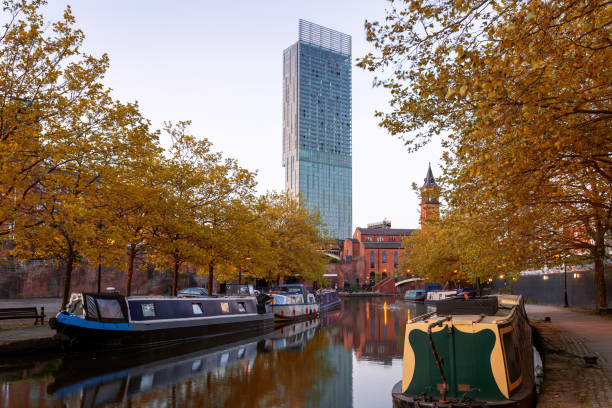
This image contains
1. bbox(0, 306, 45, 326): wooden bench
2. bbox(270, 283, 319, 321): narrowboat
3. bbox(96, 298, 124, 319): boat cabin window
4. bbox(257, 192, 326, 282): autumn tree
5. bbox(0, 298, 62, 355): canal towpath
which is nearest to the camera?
bbox(0, 298, 62, 355): canal towpath

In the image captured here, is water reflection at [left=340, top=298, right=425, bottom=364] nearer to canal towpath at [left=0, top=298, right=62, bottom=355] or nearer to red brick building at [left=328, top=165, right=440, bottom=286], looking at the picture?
canal towpath at [left=0, top=298, right=62, bottom=355]

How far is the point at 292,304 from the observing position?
3444 cm

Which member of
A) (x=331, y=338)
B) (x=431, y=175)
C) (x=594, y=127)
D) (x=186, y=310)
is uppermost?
(x=431, y=175)

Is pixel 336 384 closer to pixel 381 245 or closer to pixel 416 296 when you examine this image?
pixel 416 296

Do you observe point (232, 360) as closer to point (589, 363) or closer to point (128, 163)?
point (128, 163)

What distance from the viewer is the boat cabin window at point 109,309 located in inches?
731

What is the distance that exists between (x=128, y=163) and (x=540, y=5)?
15917 millimetres

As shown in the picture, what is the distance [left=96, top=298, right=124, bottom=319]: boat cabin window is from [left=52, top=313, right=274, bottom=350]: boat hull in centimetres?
49

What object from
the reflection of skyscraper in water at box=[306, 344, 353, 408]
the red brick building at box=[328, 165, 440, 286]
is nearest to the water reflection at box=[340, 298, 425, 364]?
the reflection of skyscraper in water at box=[306, 344, 353, 408]

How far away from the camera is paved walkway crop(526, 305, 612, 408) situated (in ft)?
28.9

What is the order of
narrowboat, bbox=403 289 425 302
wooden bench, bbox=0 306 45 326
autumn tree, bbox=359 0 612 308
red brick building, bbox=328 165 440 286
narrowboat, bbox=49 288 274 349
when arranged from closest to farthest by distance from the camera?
autumn tree, bbox=359 0 612 308
narrowboat, bbox=49 288 274 349
wooden bench, bbox=0 306 45 326
narrowboat, bbox=403 289 425 302
red brick building, bbox=328 165 440 286

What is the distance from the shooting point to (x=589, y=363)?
38.0 ft

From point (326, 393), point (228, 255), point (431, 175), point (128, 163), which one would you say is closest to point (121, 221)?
point (128, 163)

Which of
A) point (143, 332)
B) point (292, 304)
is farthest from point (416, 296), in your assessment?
point (143, 332)
